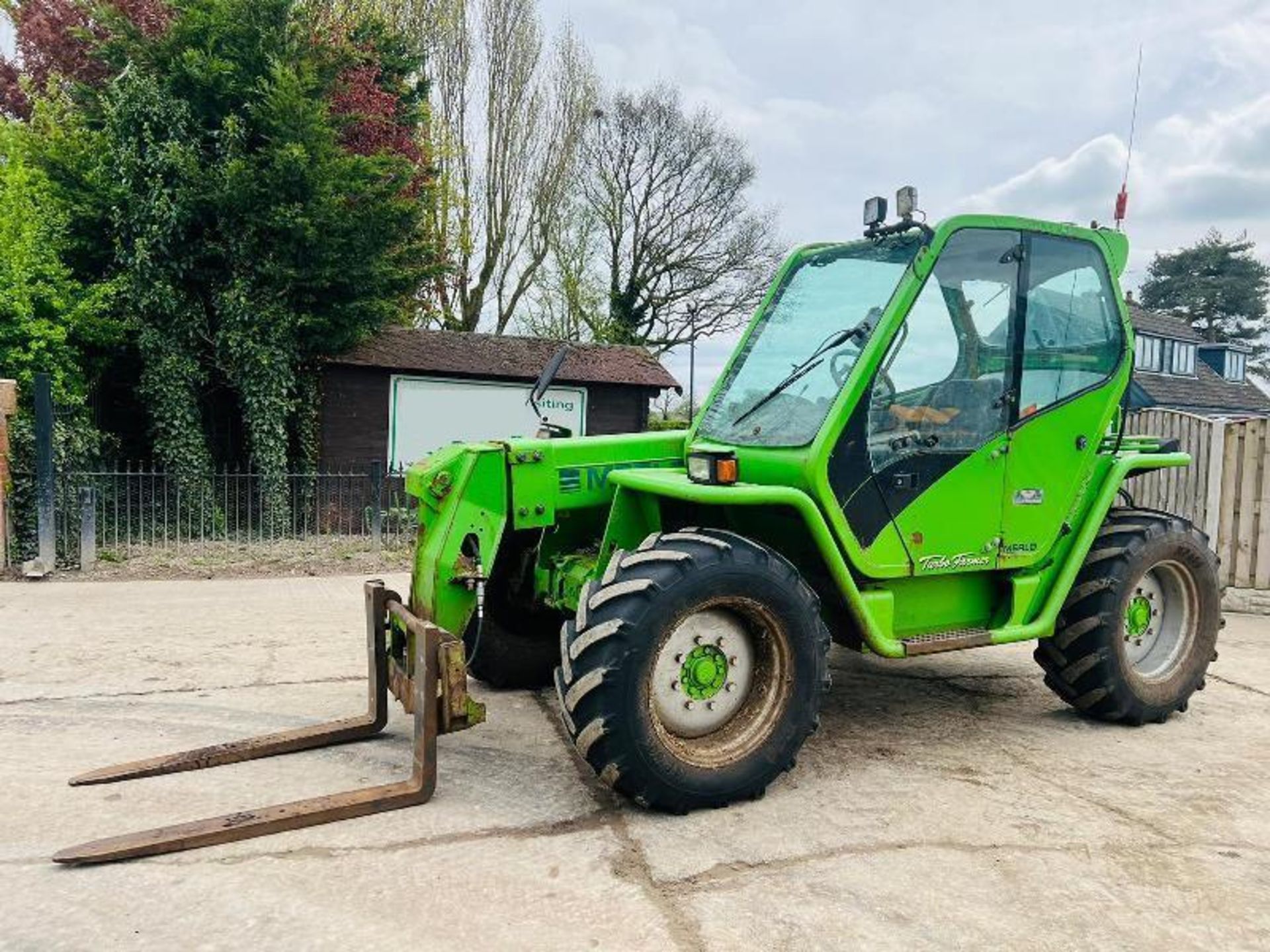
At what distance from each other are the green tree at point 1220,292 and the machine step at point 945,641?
151 feet

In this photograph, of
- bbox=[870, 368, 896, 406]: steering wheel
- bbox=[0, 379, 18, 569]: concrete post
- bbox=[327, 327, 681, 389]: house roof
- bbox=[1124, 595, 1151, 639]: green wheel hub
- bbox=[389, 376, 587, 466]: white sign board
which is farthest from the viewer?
bbox=[389, 376, 587, 466]: white sign board

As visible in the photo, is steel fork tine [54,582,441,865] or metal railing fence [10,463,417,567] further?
metal railing fence [10,463,417,567]

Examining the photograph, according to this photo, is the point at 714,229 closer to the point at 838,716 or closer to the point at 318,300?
the point at 318,300

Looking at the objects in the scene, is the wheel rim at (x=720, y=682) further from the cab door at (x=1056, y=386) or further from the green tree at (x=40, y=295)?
the green tree at (x=40, y=295)

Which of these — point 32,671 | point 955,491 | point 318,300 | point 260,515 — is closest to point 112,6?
point 318,300

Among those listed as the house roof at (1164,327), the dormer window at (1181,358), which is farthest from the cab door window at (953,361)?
the dormer window at (1181,358)

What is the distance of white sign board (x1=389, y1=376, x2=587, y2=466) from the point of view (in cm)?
1368

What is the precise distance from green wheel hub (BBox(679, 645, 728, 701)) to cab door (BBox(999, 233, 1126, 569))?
1.59 metres

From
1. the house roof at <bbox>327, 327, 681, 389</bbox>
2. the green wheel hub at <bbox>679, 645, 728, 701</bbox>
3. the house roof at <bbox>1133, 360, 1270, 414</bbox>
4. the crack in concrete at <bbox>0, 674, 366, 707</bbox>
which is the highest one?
the house roof at <bbox>1133, 360, 1270, 414</bbox>

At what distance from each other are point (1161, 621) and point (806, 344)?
95.9 inches

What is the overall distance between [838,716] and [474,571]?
6.63 feet

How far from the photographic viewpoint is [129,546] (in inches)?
388

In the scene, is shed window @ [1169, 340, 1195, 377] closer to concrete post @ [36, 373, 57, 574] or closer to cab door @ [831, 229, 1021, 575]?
cab door @ [831, 229, 1021, 575]

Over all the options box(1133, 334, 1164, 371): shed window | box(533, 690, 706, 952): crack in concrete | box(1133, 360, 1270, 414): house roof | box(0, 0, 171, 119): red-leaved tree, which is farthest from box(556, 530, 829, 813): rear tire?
box(1133, 334, 1164, 371): shed window
